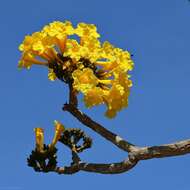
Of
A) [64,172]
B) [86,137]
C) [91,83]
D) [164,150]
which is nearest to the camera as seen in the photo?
[164,150]

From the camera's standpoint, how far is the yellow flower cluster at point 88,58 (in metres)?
4.66

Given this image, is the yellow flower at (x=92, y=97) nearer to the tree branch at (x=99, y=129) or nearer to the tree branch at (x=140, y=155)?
the tree branch at (x=99, y=129)

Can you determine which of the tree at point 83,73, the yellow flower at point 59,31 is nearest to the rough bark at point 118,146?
the tree at point 83,73

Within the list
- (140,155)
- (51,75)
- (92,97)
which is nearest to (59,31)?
(51,75)

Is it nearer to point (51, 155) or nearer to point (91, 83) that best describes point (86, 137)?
point (51, 155)

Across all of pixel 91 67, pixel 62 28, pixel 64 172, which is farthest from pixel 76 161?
pixel 62 28

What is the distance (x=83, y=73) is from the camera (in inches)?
182

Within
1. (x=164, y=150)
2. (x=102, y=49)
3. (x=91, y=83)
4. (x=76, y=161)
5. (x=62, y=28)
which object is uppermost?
(x=62, y=28)

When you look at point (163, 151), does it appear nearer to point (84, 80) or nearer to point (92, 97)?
point (92, 97)

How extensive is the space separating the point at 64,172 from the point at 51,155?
316mm

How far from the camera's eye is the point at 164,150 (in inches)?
169

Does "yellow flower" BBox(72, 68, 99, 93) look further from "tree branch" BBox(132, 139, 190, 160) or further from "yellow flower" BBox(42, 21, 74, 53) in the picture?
"tree branch" BBox(132, 139, 190, 160)

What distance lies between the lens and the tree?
459 centimetres

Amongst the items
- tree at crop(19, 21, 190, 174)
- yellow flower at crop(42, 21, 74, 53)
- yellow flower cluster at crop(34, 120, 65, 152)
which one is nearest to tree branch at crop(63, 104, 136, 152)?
tree at crop(19, 21, 190, 174)
